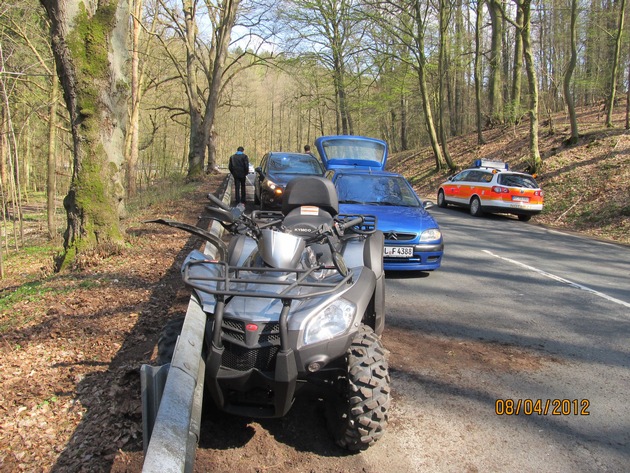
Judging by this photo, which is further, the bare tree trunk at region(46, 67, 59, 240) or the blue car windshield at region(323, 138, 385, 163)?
the bare tree trunk at region(46, 67, 59, 240)

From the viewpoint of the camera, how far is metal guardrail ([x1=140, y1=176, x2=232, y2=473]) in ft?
6.54

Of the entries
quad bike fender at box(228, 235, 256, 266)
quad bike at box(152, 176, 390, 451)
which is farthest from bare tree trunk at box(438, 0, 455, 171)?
quad bike at box(152, 176, 390, 451)

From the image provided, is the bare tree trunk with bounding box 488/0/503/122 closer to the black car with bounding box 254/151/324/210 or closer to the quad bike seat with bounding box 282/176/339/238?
the black car with bounding box 254/151/324/210

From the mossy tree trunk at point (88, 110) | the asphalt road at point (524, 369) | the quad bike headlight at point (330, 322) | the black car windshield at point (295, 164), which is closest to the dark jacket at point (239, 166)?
the black car windshield at point (295, 164)

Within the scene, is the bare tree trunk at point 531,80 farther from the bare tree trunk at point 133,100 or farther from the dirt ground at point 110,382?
the dirt ground at point 110,382

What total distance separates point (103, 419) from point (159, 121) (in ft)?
125

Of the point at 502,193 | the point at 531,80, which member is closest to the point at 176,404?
the point at 502,193

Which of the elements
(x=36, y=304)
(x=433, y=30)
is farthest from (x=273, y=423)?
(x=433, y=30)

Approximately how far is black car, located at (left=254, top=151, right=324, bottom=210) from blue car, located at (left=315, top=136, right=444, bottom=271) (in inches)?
65.4

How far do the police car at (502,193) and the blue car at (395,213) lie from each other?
8159 mm

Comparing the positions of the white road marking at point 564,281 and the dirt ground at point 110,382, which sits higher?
the white road marking at point 564,281

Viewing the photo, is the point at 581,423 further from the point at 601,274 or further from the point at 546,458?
the point at 601,274

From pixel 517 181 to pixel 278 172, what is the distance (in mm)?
8471
